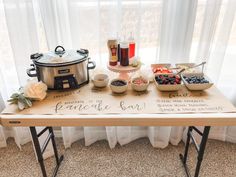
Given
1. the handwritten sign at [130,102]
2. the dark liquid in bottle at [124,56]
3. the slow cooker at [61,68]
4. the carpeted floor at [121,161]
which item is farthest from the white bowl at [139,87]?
the carpeted floor at [121,161]

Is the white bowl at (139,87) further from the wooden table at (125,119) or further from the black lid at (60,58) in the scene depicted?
the black lid at (60,58)

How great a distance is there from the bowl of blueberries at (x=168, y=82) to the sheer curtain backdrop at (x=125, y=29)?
0.98ft

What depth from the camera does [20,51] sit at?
1495mm

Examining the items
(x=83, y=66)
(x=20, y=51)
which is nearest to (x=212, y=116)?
(x=83, y=66)

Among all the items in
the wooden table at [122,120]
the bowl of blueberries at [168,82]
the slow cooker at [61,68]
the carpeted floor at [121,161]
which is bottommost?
the carpeted floor at [121,161]

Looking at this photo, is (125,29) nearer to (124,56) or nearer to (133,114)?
(124,56)

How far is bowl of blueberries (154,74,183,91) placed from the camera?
3.83ft

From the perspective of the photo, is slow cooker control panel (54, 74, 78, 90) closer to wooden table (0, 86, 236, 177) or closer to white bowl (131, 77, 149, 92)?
wooden table (0, 86, 236, 177)

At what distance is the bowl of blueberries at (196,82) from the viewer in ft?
3.82

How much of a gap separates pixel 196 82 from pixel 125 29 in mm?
620

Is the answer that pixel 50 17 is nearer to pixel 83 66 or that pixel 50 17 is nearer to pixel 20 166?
pixel 83 66

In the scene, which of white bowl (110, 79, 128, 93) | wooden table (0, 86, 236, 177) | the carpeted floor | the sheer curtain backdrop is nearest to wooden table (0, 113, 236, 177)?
wooden table (0, 86, 236, 177)

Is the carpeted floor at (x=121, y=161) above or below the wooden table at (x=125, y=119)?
below

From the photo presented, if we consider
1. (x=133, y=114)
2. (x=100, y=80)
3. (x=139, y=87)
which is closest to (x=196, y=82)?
(x=139, y=87)
